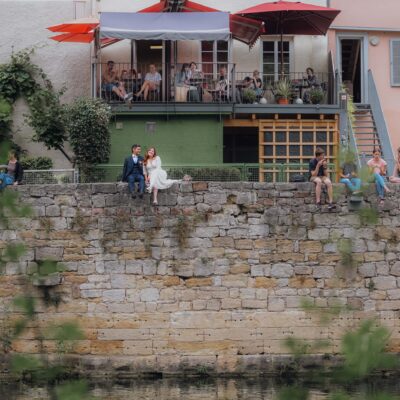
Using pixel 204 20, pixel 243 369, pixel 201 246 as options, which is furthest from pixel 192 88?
pixel 243 369

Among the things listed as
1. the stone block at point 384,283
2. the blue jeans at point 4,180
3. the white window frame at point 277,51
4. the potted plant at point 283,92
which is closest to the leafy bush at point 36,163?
the potted plant at point 283,92

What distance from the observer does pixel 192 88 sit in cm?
2412

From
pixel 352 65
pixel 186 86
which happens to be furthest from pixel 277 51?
pixel 186 86

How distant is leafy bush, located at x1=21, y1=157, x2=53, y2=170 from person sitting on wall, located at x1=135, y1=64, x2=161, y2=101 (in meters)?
2.15

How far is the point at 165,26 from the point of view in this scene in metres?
24.1

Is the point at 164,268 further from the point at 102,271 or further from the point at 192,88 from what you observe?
the point at 192,88

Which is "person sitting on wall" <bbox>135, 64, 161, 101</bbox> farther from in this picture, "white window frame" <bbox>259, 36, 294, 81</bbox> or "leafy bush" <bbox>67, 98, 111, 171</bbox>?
"white window frame" <bbox>259, 36, 294, 81</bbox>

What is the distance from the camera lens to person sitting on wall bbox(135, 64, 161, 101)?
23953mm

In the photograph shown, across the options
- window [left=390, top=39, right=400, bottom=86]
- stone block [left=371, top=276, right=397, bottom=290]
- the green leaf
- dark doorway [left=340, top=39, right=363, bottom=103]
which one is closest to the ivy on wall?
dark doorway [left=340, top=39, right=363, bottom=103]

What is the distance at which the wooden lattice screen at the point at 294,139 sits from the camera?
24.7 m

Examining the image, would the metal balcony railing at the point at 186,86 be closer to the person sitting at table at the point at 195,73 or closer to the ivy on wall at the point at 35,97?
the person sitting at table at the point at 195,73

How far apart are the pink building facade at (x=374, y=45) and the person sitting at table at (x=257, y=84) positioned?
2.73 metres

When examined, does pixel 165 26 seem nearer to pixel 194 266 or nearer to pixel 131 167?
pixel 131 167

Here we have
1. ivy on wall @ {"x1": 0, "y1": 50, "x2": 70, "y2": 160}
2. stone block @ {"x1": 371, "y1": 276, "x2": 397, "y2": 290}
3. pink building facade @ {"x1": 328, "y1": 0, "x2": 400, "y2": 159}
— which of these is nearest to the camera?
stone block @ {"x1": 371, "y1": 276, "x2": 397, "y2": 290}
